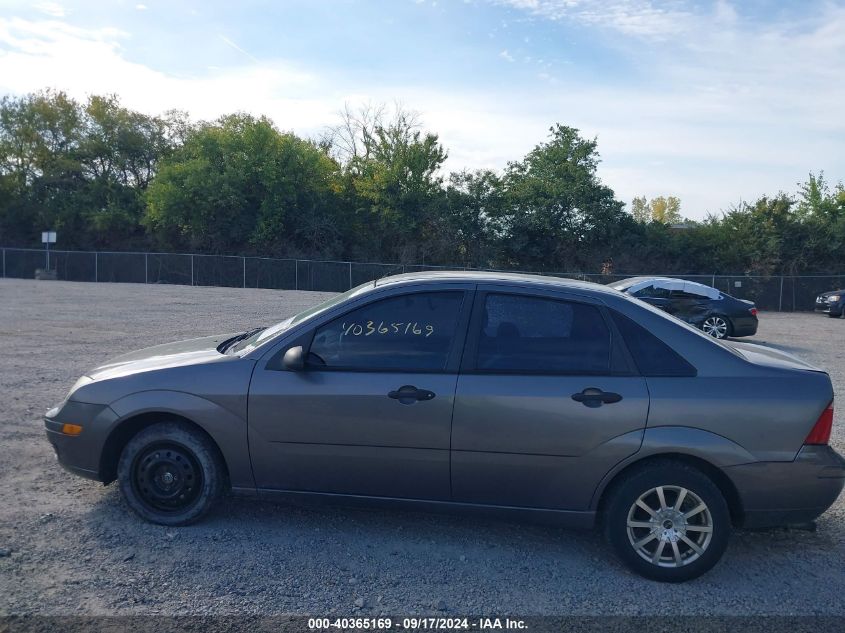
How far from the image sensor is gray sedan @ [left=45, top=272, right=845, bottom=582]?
409 centimetres

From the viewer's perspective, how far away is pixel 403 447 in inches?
169

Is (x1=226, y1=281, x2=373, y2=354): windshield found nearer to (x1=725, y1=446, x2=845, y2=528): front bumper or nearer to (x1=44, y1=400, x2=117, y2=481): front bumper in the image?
(x1=44, y1=400, x2=117, y2=481): front bumper

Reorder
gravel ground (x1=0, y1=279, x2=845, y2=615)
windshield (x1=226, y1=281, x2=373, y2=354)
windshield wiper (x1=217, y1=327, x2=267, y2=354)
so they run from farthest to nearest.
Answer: windshield wiper (x1=217, y1=327, x2=267, y2=354), windshield (x1=226, y1=281, x2=373, y2=354), gravel ground (x1=0, y1=279, x2=845, y2=615)

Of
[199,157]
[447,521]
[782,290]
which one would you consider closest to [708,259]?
[782,290]

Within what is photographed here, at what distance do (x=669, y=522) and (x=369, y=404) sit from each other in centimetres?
191

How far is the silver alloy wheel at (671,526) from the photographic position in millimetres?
4094

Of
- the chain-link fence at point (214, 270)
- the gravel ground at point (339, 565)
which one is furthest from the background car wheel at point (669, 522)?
the chain-link fence at point (214, 270)

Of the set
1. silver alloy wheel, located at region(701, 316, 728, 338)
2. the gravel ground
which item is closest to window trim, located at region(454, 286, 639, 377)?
the gravel ground

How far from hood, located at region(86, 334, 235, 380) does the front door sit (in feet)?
1.85

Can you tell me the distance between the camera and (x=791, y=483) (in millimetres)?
4070

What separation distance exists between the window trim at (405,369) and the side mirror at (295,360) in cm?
6

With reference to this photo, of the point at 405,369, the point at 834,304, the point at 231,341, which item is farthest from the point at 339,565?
the point at 834,304

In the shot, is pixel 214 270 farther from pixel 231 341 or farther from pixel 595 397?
pixel 595 397

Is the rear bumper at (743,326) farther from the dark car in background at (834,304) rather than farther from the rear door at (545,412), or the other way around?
the rear door at (545,412)
